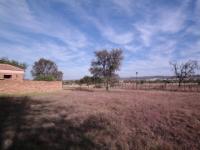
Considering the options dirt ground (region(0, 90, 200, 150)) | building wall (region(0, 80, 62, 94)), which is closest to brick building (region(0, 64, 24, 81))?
building wall (region(0, 80, 62, 94))

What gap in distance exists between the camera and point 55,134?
5930mm

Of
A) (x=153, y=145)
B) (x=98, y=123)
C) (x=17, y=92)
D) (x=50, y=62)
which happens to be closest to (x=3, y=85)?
(x=17, y=92)

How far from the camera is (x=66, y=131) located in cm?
627

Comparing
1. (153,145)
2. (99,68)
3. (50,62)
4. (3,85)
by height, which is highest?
(50,62)

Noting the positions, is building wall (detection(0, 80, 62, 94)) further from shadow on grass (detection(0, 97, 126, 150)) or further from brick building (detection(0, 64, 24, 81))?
shadow on grass (detection(0, 97, 126, 150))

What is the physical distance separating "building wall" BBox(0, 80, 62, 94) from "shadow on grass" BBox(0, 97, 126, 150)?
512 inches

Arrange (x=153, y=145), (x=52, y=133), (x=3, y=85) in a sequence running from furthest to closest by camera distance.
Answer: (x=3, y=85) < (x=52, y=133) < (x=153, y=145)

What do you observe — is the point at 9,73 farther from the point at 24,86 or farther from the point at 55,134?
the point at 55,134

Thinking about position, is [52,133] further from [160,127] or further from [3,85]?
[3,85]

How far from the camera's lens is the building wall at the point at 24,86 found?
19.3 metres

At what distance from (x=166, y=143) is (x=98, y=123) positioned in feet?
9.91

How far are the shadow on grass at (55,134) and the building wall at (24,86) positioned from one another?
42.6ft

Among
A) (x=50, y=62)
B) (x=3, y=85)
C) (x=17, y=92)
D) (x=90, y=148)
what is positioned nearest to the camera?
(x=90, y=148)

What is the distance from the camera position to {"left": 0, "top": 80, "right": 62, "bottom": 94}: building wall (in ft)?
63.3
